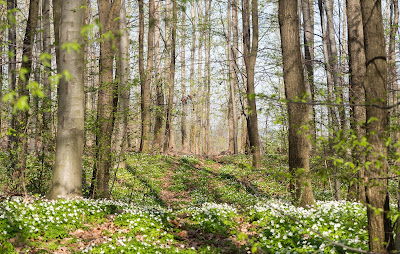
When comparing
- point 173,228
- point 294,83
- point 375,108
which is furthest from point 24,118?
point 375,108

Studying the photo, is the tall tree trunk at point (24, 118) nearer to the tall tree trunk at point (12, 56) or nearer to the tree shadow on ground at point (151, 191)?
the tall tree trunk at point (12, 56)

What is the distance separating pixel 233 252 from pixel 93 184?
516 cm

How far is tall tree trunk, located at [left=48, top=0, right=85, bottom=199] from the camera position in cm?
761

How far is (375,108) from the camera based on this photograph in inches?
176

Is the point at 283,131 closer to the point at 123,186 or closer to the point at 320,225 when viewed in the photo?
the point at 320,225

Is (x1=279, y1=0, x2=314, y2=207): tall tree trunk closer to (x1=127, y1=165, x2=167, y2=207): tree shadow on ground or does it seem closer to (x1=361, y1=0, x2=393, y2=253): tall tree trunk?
(x1=361, y1=0, x2=393, y2=253): tall tree trunk

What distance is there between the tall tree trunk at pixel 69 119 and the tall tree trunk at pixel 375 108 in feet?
19.2

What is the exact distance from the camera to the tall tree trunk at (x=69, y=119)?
7.61 metres

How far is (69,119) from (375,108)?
6.20 metres

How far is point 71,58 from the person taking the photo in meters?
7.78

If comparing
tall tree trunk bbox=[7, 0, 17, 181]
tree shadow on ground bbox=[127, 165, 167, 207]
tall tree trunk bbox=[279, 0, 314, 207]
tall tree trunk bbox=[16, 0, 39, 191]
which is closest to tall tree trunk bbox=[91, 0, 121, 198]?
tall tree trunk bbox=[16, 0, 39, 191]

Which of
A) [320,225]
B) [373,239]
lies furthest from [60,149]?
[373,239]

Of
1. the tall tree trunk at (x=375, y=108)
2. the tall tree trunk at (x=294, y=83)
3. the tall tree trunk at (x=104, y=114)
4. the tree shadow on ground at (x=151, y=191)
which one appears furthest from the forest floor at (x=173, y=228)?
the tree shadow on ground at (x=151, y=191)

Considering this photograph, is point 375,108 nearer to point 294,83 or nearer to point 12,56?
point 294,83
